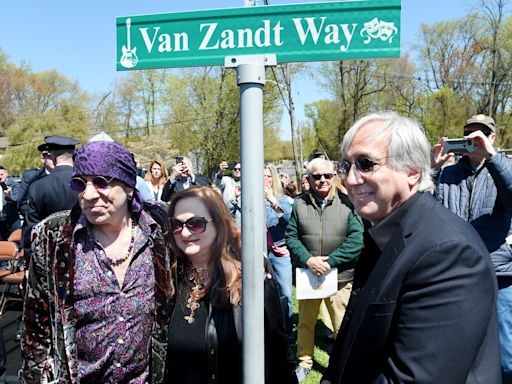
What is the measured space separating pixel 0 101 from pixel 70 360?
172ft

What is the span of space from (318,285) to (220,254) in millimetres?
2524

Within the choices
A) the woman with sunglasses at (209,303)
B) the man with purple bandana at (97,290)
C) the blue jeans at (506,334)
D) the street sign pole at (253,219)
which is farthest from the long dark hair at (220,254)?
the blue jeans at (506,334)

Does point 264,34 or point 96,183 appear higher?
point 264,34

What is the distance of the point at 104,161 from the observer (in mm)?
2123

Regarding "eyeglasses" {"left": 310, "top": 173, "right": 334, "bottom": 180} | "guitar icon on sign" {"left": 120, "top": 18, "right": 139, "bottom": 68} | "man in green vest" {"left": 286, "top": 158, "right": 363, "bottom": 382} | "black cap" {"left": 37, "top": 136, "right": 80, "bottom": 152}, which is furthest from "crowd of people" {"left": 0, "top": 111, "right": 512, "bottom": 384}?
"black cap" {"left": 37, "top": 136, "right": 80, "bottom": 152}

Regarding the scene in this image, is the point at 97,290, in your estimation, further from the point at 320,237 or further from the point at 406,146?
the point at 320,237

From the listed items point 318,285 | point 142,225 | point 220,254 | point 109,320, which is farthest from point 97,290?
point 318,285

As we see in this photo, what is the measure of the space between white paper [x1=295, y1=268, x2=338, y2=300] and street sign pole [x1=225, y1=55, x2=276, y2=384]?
119 inches

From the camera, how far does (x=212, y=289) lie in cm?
219

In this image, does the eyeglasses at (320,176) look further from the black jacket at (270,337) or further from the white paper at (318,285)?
the black jacket at (270,337)

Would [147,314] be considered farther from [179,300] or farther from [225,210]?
[225,210]

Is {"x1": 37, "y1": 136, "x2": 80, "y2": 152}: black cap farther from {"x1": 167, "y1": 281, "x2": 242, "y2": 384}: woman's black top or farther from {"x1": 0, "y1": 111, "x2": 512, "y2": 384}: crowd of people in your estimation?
{"x1": 167, "y1": 281, "x2": 242, "y2": 384}: woman's black top

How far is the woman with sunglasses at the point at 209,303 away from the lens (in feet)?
6.90

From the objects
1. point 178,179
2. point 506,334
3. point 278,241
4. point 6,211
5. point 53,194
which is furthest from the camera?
point 6,211
